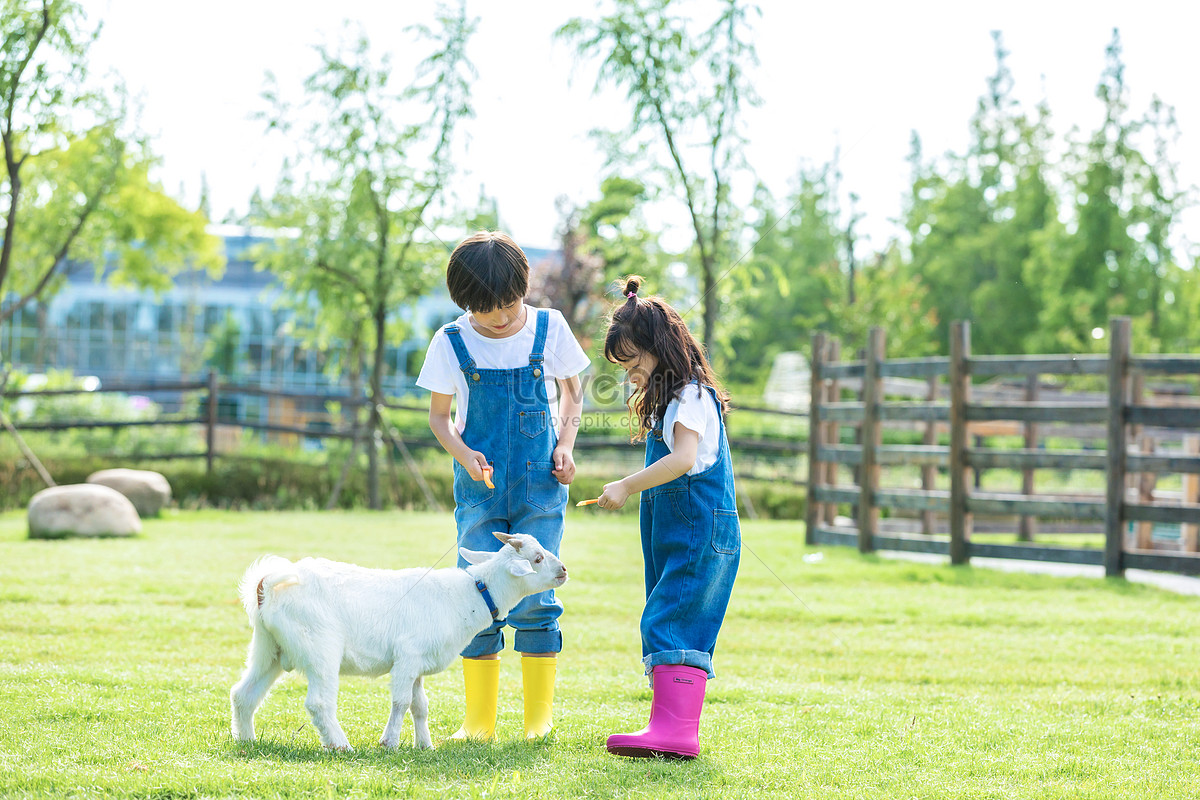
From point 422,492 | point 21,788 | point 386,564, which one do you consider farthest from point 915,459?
point 21,788

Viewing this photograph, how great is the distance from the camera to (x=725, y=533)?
3.46m

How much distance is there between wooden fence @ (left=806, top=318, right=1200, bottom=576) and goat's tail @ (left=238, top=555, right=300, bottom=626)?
22.9 ft

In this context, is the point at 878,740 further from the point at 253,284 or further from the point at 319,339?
the point at 253,284

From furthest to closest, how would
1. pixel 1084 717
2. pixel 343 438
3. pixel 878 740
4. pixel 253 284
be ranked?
pixel 253 284, pixel 343 438, pixel 1084 717, pixel 878 740

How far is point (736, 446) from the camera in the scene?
51.9ft

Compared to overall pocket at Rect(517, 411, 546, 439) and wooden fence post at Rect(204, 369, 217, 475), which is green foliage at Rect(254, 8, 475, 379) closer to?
wooden fence post at Rect(204, 369, 217, 475)

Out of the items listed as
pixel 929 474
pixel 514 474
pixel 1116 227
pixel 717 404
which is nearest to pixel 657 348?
pixel 717 404

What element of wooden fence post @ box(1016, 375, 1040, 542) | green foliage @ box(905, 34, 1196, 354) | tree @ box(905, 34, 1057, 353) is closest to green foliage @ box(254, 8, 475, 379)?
wooden fence post @ box(1016, 375, 1040, 542)

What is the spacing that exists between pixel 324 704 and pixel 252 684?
31cm

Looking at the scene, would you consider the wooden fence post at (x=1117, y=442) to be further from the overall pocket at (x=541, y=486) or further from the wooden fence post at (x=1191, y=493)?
the overall pocket at (x=541, y=486)

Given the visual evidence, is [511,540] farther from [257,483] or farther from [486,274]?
[257,483]

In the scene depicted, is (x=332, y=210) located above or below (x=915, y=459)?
above

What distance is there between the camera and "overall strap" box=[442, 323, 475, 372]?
3.74 metres

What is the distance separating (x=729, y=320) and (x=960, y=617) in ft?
30.0
